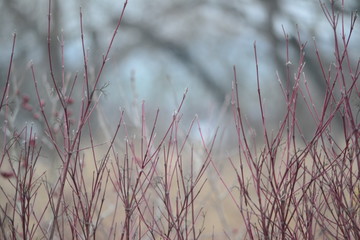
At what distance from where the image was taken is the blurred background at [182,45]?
380 cm

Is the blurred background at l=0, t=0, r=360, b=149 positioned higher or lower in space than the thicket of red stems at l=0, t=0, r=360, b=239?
higher

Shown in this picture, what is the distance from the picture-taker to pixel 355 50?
12.4 feet

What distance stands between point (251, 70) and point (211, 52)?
0.35m

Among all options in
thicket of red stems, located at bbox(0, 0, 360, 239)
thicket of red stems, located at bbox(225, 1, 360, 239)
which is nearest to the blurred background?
thicket of red stems, located at bbox(0, 0, 360, 239)

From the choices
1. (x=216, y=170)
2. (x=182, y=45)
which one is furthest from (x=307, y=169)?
(x=182, y=45)

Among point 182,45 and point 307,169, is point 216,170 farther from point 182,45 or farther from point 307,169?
point 182,45

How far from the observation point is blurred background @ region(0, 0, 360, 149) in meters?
3.80

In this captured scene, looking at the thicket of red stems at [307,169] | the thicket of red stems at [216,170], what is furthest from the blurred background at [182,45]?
the thicket of red stems at [307,169]

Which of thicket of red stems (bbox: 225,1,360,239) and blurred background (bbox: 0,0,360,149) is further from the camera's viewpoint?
blurred background (bbox: 0,0,360,149)

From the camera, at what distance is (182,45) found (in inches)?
163

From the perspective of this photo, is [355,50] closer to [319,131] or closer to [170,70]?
[170,70]

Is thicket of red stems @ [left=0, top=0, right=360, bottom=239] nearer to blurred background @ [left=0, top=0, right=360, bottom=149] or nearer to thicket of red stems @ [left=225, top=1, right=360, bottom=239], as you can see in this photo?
thicket of red stems @ [left=225, top=1, right=360, bottom=239]

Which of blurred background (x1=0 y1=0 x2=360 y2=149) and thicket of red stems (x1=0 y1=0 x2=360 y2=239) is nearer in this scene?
thicket of red stems (x1=0 y1=0 x2=360 y2=239)

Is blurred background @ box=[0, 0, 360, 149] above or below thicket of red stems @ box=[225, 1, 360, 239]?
above
